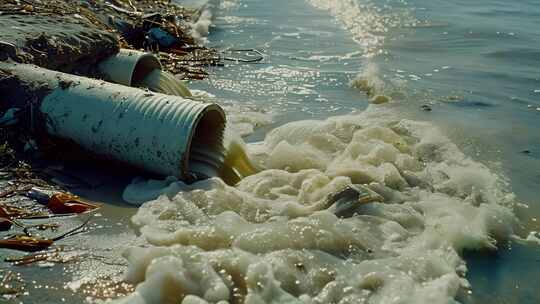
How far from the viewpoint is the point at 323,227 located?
4484 millimetres

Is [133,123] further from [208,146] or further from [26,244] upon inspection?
[26,244]

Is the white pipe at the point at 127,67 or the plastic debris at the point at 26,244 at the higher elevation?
the white pipe at the point at 127,67

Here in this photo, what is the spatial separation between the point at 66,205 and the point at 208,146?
1.58 metres

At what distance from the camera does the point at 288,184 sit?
5.38 meters

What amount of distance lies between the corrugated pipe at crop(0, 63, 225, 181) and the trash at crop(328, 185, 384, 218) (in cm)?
127

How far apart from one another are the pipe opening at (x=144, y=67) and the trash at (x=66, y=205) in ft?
10.3

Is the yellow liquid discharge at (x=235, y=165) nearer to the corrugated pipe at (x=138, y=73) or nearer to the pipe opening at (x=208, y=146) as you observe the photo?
the pipe opening at (x=208, y=146)

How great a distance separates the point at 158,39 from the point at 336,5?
7.78 meters

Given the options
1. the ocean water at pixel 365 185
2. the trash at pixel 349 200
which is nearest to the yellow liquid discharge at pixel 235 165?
the ocean water at pixel 365 185

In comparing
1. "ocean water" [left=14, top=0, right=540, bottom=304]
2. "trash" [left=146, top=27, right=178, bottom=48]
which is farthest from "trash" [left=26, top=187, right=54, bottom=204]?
"trash" [left=146, top=27, right=178, bottom=48]

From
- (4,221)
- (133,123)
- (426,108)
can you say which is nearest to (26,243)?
(4,221)

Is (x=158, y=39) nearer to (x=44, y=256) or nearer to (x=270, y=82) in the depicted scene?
(x=270, y=82)

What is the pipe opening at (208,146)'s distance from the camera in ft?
18.6

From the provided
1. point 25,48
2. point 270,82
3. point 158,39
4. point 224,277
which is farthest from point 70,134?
point 158,39
